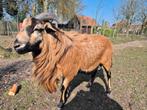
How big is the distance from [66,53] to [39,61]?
717 millimetres

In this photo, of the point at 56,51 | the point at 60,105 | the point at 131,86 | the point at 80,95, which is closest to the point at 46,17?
the point at 56,51

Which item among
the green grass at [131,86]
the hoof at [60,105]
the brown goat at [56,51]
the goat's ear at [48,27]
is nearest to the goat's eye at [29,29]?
the brown goat at [56,51]

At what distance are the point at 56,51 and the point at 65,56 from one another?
1.18 ft

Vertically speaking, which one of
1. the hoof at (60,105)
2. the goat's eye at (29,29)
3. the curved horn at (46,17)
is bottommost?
the hoof at (60,105)

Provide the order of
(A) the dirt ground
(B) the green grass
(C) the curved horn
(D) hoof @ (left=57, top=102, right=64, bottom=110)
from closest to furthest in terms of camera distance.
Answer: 1. (C) the curved horn
2. (D) hoof @ (left=57, top=102, right=64, bottom=110)
3. (A) the dirt ground
4. (B) the green grass

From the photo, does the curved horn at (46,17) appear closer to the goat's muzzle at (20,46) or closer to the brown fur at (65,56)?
the brown fur at (65,56)

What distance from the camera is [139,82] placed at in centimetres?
801

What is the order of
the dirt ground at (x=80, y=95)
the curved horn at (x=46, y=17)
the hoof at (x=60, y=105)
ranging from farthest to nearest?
the dirt ground at (x=80, y=95) < the hoof at (x=60, y=105) < the curved horn at (x=46, y=17)

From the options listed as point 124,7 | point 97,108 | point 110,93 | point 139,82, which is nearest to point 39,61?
point 97,108

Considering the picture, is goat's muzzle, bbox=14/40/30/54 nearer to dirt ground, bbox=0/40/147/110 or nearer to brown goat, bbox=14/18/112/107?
brown goat, bbox=14/18/112/107

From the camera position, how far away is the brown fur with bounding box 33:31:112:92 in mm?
4570

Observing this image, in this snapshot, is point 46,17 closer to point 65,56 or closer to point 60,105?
point 65,56

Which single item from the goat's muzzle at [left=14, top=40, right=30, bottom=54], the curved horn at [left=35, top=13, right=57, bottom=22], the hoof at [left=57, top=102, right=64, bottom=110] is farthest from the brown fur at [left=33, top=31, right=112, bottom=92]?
the hoof at [left=57, top=102, right=64, bottom=110]

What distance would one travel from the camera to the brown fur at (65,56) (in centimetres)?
457
